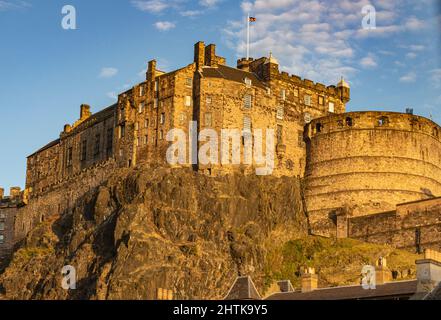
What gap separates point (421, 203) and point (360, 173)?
9685mm

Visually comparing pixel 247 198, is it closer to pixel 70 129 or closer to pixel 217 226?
pixel 217 226

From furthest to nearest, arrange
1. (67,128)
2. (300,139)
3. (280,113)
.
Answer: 1. (67,128)
2. (300,139)
3. (280,113)

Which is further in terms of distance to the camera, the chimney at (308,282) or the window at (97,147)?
the window at (97,147)

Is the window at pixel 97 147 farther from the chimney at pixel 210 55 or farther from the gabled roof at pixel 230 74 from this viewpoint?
the gabled roof at pixel 230 74

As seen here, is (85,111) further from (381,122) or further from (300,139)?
(381,122)

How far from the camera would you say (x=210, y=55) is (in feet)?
313

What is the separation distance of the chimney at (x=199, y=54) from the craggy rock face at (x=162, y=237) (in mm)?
12576

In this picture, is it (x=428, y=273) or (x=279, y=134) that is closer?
(x=428, y=273)

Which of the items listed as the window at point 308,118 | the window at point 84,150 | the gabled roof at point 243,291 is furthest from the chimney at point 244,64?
the gabled roof at point 243,291

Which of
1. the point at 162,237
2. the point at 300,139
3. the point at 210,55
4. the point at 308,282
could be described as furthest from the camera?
the point at 300,139

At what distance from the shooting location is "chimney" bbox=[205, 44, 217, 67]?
9531cm

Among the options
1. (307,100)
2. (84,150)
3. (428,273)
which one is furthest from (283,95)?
(428,273)

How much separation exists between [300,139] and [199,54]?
13845mm

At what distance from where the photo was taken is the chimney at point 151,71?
94562 millimetres
